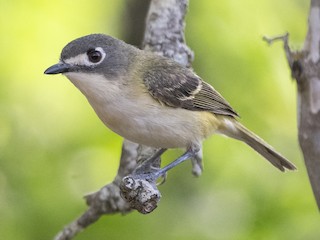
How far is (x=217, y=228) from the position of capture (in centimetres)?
584

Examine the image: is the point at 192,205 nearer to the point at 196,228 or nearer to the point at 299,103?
the point at 196,228

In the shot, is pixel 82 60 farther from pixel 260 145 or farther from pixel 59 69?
→ pixel 260 145

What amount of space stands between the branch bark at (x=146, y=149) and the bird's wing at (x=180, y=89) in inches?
10.9

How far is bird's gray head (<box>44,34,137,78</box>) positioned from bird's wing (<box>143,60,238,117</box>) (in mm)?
186

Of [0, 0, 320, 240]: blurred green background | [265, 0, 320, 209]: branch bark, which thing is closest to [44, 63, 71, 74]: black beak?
[265, 0, 320, 209]: branch bark

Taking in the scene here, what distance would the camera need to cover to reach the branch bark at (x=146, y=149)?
15.5 feet

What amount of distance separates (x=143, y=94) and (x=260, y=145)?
4.06 ft

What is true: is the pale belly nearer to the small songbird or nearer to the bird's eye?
the small songbird

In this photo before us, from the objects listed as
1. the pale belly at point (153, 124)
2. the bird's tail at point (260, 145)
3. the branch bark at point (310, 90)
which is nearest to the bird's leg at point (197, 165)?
the pale belly at point (153, 124)

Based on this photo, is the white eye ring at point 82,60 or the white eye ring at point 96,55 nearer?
the white eye ring at point 82,60

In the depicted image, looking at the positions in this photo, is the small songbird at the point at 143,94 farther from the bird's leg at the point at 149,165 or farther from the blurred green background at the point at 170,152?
the blurred green background at the point at 170,152

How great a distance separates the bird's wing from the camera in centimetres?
465

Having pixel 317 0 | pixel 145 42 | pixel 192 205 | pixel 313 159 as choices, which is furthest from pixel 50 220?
pixel 317 0

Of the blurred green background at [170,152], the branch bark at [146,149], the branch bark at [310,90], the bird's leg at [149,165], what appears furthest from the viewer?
the blurred green background at [170,152]
